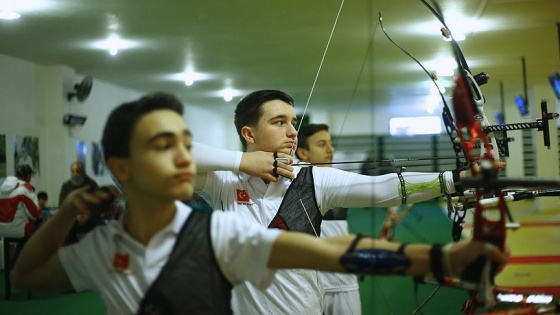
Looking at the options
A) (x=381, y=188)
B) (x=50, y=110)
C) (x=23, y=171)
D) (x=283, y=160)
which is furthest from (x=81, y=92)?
(x=381, y=188)

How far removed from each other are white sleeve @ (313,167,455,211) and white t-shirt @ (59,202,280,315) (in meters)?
0.62

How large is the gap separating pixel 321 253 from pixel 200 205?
1.71 meters

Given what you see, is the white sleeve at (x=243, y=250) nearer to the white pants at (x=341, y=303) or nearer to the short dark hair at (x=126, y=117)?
the short dark hair at (x=126, y=117)

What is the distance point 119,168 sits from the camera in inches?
45.1

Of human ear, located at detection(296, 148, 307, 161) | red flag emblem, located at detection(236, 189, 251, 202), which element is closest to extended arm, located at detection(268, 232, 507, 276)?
red flag emblem, located at detection(236, 189, 251, 202)

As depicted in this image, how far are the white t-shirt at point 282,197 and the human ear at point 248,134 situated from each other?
0.44 feet

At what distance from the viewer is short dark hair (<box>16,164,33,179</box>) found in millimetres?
3300

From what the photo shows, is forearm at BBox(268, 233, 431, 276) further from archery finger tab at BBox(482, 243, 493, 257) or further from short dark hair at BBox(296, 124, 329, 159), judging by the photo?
short dark hair at BBox(296, 124, 329, 159)

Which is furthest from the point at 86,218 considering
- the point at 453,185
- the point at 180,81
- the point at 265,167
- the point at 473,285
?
the point at 180,81

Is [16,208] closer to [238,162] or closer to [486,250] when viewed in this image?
[238,162]

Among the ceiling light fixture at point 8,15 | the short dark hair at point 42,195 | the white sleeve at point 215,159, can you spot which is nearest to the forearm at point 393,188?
the white sleeve at point 215,159

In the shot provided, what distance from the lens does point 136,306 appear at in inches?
44.4

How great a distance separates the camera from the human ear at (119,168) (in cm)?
113

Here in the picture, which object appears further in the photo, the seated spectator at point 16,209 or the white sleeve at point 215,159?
the seated spectator at point 16,209
